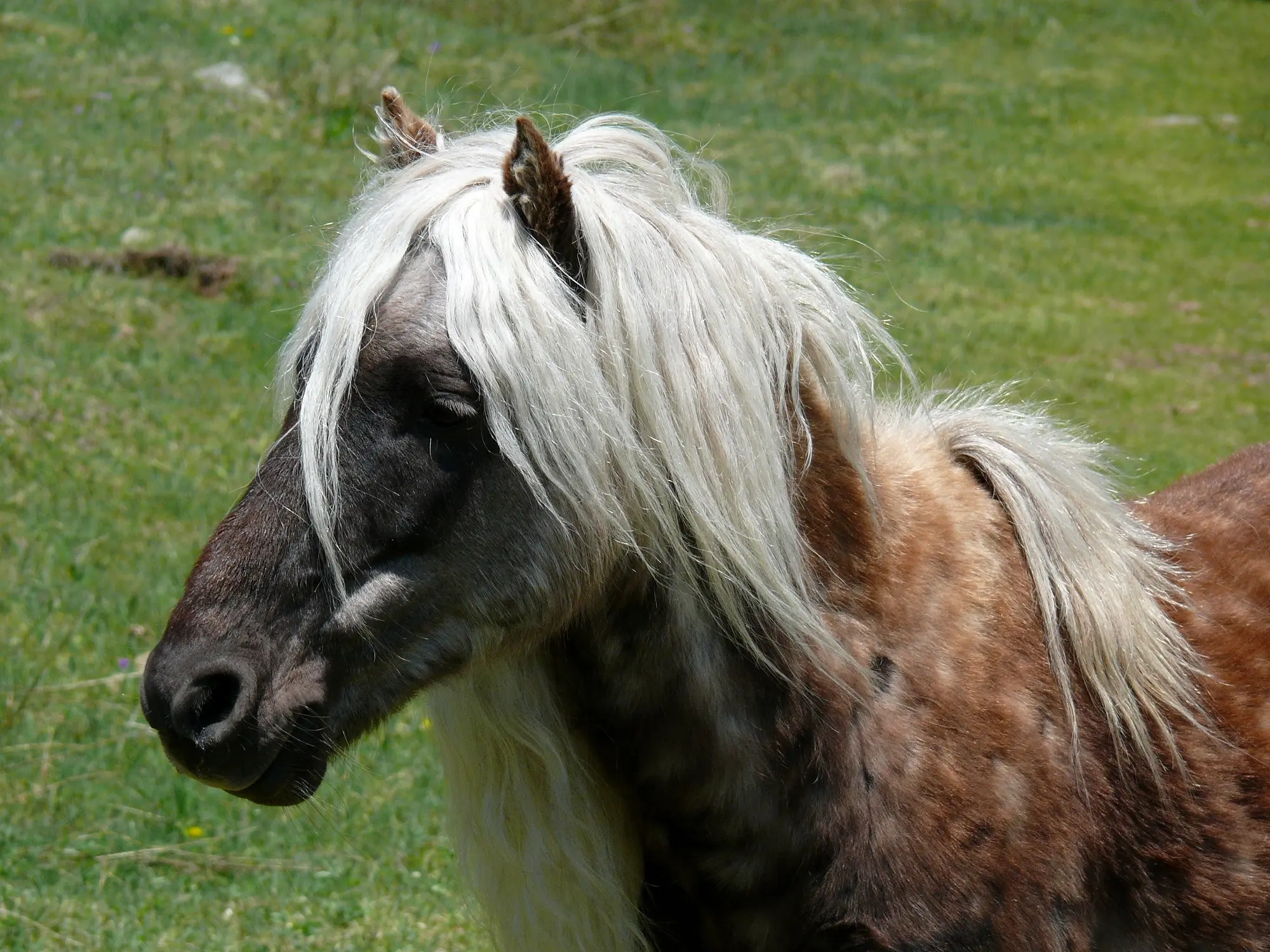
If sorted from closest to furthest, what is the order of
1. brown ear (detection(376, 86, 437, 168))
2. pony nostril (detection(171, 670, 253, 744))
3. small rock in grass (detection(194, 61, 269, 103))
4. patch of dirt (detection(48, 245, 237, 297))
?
pony nostril (detection(171, 670, 253, 744)) → brown ear (detection(376, 86, 437, 168)) → patch of dirt (detection(48, 245, 237, 297)) → small rock in grass (detection(194, 61, 269, 103))

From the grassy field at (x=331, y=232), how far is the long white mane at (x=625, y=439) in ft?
1.48

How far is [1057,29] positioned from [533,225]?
18.0m

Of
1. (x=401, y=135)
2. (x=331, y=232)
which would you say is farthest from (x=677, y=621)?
(x=331, y=232)

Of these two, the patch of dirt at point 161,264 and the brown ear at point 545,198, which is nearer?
the brown ear at point 545,198

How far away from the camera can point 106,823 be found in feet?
13.1

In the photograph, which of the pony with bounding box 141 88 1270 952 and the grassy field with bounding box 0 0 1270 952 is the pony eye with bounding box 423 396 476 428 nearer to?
the pony with bounding box 141 88 1270 952

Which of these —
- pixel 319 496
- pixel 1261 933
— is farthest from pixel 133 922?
pixel 1261 933

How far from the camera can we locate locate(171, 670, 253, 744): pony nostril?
1.99 m

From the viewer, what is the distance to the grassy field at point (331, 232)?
401 cm

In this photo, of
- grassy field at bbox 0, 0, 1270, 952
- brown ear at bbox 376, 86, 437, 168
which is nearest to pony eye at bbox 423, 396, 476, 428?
brown ear at bbox 376, 86, 437, 168

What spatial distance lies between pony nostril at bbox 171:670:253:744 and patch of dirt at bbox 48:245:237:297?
21.1 feet

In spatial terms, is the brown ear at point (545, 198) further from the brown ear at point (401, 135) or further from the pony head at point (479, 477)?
the brown ear at point (401, 135)

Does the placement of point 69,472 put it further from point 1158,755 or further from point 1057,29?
point 1057,29

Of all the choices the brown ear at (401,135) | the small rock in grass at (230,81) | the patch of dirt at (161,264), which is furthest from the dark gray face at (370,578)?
the small rock in grass at (230,81)
